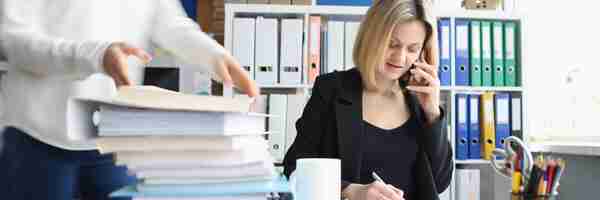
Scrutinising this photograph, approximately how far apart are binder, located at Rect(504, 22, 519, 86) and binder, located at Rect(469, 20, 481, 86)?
134 mm

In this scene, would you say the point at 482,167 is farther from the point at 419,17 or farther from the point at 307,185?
the point at 307,185

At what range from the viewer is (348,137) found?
126cm

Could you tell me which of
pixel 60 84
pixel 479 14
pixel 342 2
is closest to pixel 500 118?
pixel 479 14

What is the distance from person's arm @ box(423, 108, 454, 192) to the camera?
3.94 feet

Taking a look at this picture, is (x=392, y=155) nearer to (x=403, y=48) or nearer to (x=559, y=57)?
(x=403, y=48)

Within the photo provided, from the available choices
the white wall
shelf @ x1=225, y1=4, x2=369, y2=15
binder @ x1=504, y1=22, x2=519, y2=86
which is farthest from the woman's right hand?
the white wall

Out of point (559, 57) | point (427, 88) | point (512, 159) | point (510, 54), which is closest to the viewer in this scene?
point (512, 159)

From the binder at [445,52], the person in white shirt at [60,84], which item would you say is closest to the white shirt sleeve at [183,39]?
the person in white shirt at [60,84]

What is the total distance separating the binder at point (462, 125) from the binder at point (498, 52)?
0.62 feet

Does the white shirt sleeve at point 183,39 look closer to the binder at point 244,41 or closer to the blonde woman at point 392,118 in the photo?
the blonde woman at point 392,118

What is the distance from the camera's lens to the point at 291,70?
2.45 m

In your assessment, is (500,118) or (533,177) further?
(500,118)

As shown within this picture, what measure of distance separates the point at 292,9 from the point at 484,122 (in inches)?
40.4

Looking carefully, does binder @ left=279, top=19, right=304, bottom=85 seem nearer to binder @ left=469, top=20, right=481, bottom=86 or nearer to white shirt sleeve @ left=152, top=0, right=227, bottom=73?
binder @ left=469, top=20, right=481, bottom=86
